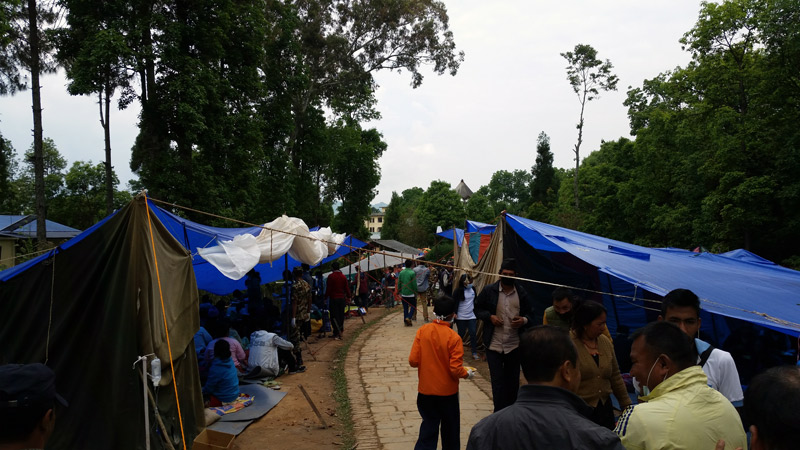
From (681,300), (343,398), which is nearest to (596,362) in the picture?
(681,300)

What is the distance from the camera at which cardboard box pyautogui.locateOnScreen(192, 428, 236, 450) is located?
15.8 ft

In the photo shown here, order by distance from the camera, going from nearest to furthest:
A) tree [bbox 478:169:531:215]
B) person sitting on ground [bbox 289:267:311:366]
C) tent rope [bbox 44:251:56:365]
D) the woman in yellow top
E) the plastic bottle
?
1. the woman in yellow top
2. the plastic bottle
3. tent rope [bbox 44:251:56:365]
4. person sitting on ground [bbox 289:267:311:366]
5. tree [bbox 478:169:531:215]

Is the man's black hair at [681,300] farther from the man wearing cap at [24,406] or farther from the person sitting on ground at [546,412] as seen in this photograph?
the man wearing cap at [24,406]

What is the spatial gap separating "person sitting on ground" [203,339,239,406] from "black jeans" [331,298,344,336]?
16.6ft

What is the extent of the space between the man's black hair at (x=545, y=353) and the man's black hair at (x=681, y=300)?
1.74 meters

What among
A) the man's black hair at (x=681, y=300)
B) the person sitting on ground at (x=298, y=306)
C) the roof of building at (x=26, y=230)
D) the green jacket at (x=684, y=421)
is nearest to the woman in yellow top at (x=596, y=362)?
the man's black hair at (x=681, y=300)

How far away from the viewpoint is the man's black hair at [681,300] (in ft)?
10.8

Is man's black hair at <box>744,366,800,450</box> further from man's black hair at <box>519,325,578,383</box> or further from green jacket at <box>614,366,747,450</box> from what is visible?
man's black hair at <box>519,325,578,383</box>

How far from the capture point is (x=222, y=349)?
667 centimetres

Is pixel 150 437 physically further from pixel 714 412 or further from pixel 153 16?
pixel 153 16

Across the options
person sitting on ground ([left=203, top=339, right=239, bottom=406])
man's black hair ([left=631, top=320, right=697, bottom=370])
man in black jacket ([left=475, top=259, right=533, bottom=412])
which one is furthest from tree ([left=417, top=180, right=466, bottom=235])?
man's black hair ([left=631, top=320, right=697, bottom=370])

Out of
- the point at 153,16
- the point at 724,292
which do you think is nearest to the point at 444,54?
the point at 153,16

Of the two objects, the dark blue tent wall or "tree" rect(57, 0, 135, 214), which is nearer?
the dark blue tent wall

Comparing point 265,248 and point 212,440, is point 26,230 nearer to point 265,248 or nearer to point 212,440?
point 265,248
